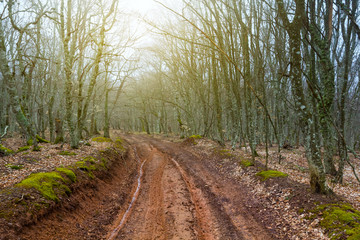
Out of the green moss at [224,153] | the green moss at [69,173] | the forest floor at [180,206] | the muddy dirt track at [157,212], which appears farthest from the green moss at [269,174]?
the green moss at [69,173]

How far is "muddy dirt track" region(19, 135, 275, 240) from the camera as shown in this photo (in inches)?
202

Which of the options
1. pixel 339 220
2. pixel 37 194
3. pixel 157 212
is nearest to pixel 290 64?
pixel 339 220

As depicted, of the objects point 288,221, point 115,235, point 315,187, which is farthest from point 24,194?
point 315,187

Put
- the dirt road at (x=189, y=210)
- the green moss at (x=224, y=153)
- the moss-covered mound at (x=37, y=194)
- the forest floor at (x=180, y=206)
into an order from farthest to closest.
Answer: the green moss at (x=224, y=153) → the dirt road at (x=189, y=210) → the forest floor at (x=180, y=206) → the moss-covered mound at (x=37, y=194)

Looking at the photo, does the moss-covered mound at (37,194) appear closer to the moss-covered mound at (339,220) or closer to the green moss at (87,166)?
the green moss at (87,166)

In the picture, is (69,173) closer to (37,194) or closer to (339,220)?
(37,194)

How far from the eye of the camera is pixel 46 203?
5.10 m

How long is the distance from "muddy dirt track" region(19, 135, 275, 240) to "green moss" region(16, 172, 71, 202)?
1.47 ft

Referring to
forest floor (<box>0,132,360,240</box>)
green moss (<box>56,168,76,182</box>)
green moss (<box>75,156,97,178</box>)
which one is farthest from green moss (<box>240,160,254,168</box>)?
green moss (<box>56,168,76,182</box>)

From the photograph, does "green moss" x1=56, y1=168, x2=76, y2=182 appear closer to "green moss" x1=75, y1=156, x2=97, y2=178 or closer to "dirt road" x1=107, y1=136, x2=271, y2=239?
"green moss" x1=75, y1=156, x2=97, y2=178

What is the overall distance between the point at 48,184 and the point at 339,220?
7.14 meters

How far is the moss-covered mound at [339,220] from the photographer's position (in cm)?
424

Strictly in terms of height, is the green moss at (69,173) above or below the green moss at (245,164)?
above

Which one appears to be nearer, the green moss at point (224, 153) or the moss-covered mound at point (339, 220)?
the moss-covered mound at point (339, 220)
